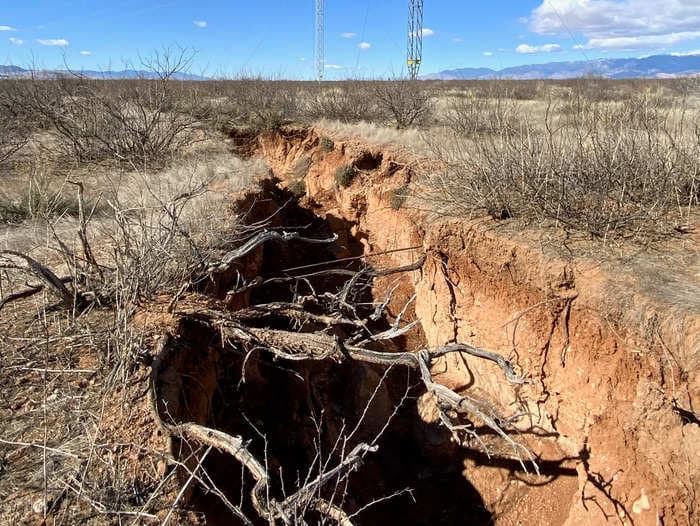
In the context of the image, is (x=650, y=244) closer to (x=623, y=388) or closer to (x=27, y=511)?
(x=623, y=388)

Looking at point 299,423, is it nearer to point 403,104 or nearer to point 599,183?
point 599,183

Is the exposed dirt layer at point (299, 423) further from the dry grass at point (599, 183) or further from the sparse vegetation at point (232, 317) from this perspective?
the dry grass at point (599, 183)

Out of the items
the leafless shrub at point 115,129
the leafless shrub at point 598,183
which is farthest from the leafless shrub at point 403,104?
the leafless shrub at point 598,183

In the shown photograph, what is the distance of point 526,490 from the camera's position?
568cm

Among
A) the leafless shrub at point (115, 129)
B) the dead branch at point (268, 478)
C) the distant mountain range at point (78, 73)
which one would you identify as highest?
the distant mountain range at point (78, 73)

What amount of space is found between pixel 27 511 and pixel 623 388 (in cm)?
448

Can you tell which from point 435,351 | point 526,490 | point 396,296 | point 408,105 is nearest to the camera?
point 435,351

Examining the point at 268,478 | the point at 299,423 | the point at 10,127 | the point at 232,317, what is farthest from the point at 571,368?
the point at 10,127

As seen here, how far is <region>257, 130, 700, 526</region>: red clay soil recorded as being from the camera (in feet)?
13.1

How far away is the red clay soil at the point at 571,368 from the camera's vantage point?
3.99 meters

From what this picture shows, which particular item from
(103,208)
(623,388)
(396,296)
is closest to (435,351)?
(623,388)

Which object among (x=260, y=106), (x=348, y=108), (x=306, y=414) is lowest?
(x=306, y=414)

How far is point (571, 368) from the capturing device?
512 centimetres

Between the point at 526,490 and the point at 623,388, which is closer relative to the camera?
the point at 623,388
